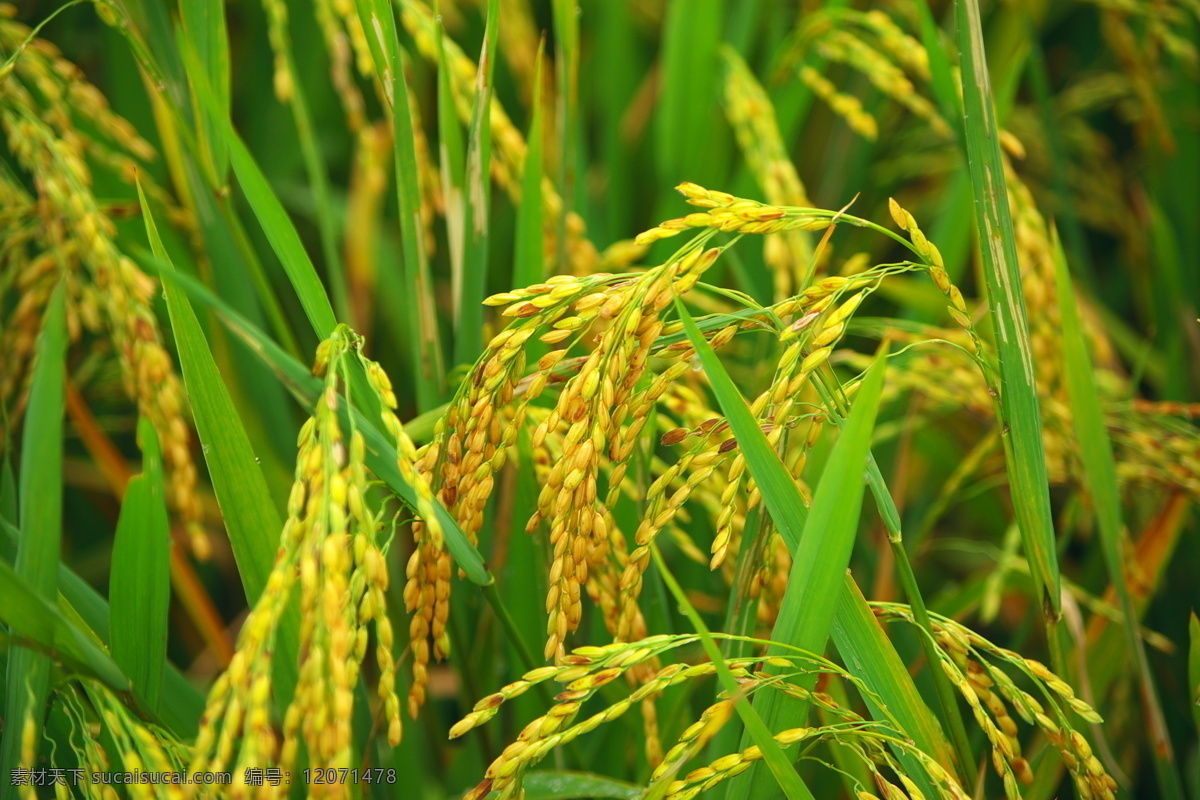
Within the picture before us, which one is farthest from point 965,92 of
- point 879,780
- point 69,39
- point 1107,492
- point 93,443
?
point 69,39

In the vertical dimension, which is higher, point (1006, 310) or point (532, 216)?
point (532, 216)

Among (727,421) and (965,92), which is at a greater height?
(965,92)

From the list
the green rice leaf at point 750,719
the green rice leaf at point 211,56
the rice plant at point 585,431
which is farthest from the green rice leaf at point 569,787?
the green rice leaf at point 211,56

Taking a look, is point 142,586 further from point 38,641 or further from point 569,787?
point 569,787

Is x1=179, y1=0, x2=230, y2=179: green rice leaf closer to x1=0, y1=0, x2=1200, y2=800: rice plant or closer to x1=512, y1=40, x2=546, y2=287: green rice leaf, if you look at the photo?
x1=0, y1=0, x2=1200, y2=800: rice plant

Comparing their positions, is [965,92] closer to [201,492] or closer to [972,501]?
[972,501]

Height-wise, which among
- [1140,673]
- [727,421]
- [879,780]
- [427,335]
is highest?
[427,335]

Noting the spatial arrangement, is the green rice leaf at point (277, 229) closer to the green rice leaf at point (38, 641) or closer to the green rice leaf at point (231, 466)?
the green rice leaf at point (231, 466)

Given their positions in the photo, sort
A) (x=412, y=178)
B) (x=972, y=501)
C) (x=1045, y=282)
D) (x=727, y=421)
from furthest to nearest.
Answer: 1. (x=972, y=501)
2. (x=1045, y=282)
3. (x=412, y=178)
4. (x=727, y=421)

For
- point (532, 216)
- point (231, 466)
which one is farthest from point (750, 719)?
point (532, 216)
